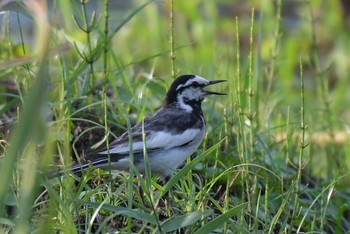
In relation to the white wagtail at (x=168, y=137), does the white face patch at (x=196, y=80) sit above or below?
above

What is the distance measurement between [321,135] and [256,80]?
1168 millimetres

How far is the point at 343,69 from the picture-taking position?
979cm

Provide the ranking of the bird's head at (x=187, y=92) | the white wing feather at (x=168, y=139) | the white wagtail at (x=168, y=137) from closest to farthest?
the white wagtail at (x=168, y=137)
the white wing feather at (x=168, y=139)
the bird's head at (x=187, y=92)

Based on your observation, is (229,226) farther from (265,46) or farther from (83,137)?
(265,46)

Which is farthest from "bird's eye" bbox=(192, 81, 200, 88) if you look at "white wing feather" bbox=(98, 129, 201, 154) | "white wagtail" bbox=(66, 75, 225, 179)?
"white wing feather" bbox=(98, 129, 201, 154)

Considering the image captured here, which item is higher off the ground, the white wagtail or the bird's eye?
the bird's eye

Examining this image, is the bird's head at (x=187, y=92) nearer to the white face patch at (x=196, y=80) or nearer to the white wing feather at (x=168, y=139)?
the white face patch at (x=196, y=80)

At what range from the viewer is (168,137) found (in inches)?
187

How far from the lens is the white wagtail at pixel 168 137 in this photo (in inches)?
175

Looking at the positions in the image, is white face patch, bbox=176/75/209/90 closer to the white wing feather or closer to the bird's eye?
the bird's eye

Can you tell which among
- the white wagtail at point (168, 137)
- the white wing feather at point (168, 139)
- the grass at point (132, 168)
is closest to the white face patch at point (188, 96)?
the white wagtail at point (168, 137)

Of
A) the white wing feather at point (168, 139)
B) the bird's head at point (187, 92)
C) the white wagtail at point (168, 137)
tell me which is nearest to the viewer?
the white wagtail at point (168, 137)

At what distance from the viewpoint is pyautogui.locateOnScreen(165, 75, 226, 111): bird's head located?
5.05 metres

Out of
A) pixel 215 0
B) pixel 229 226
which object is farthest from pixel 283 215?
pixel 215 0
